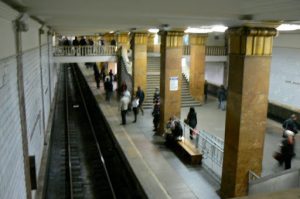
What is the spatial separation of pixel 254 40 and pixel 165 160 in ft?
16.3

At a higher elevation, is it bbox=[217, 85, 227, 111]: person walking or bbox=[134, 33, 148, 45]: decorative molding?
bbox=[134, 33, 148, 45]: decorative molding

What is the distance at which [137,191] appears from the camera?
930cm

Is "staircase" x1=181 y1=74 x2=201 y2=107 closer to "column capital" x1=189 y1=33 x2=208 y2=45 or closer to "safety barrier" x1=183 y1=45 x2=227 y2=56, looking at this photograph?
"column capital" x1=189 y1=33 x2=208 y2=45

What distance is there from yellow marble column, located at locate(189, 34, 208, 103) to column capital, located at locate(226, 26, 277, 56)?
12.4 m

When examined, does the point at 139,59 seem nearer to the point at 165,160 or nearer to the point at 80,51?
the point at 80,51

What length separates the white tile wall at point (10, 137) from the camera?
4.16 metres

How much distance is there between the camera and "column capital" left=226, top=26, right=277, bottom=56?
293 inches

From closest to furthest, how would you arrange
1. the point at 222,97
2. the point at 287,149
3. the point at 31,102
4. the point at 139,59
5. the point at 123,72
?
1. the point at 31,102
2. the point at 287,149
3. the point at 139,59
4. the point at 222,97
5. the point at 123,72

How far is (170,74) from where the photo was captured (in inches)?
523

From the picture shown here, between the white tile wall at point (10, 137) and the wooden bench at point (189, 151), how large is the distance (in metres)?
5.88

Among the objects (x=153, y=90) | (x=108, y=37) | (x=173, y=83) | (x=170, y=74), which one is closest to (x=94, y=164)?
(x=173, y=83)

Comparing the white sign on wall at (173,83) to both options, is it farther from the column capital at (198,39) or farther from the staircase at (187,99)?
the column capital at (198,39)

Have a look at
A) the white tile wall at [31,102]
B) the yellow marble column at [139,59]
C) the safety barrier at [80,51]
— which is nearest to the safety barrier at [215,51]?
the yellow marble column at [139,59]

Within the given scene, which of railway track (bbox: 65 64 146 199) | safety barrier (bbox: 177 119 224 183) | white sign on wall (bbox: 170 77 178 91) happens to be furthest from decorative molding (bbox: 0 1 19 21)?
white sign on wall (bbox: 170 77 178 91)
